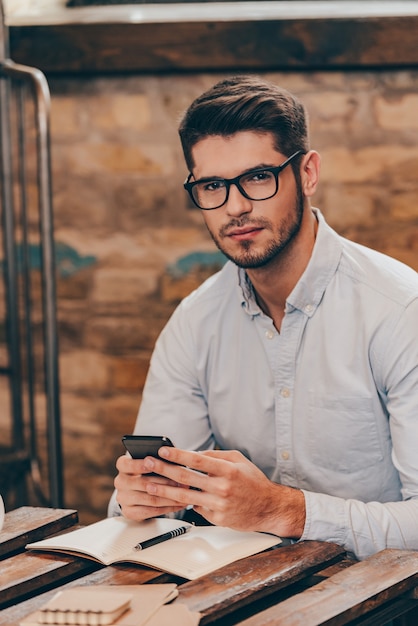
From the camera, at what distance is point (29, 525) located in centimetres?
210

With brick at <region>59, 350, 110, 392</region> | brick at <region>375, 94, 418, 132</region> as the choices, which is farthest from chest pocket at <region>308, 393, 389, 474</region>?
brick at <region>59, 350, 110, 392</region>

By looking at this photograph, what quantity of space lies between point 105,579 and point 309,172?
1.09 metres

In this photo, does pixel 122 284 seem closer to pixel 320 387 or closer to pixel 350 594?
pixel 320 387

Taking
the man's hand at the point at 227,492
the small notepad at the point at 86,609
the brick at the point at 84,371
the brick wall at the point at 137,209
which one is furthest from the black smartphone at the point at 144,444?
the brick at the point at 84,371

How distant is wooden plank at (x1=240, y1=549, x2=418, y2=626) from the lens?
1579 millimetres

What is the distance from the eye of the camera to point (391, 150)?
11.7 ft

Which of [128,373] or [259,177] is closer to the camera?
[259,177]

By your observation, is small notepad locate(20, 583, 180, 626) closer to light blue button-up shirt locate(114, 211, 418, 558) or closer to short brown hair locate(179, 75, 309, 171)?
light blue button-up shirt locate(114, 211, 418, 558)

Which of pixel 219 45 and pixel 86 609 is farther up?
pixel 219 45

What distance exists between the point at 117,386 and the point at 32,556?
197cm

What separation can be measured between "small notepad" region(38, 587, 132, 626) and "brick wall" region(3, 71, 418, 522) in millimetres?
2266

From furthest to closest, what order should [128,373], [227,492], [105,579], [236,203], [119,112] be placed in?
1. [128,373]
2. [119,112]
3. [236,203]
4. [227,492]
5. [105,579]

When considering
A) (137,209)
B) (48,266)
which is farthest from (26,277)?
(137,209)

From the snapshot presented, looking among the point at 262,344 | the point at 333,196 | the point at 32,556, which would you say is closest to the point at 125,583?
the point at 32,556
